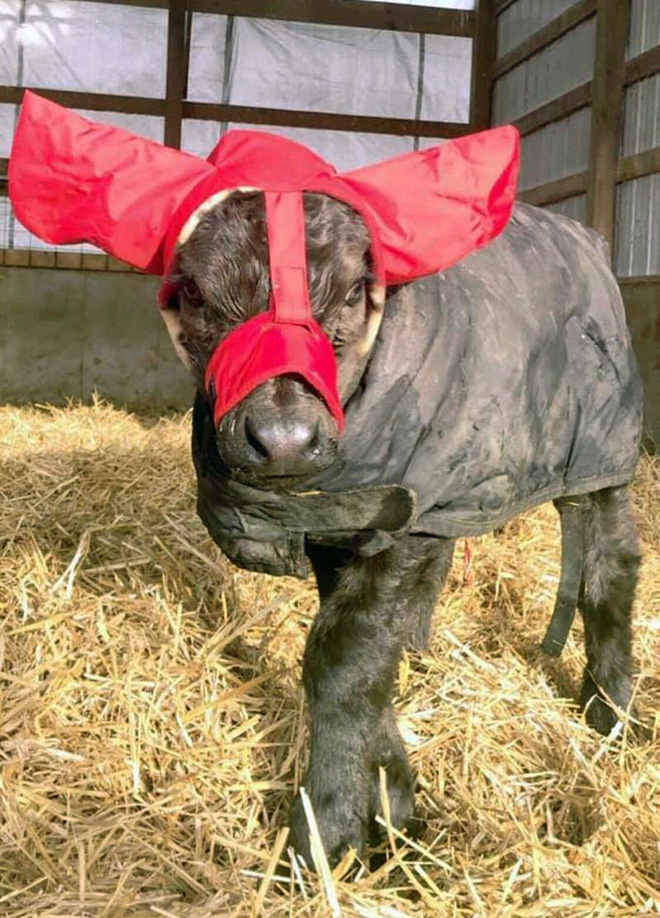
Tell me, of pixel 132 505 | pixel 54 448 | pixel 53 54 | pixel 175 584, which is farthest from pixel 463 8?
pixel 175 584

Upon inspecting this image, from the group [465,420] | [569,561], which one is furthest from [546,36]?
[465,420]

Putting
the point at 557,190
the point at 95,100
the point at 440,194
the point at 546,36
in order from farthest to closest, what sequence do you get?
the point at 95,100 → the point at 546,36 → the point at 557,190 → the point at 440,194

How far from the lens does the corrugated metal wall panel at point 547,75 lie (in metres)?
7.79

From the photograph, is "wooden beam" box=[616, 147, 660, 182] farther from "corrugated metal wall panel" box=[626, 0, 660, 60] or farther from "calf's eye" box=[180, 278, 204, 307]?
→ "calf's eye" box=[180, 278, 204, 307]

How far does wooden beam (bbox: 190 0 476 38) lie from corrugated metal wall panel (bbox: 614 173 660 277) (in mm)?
2930

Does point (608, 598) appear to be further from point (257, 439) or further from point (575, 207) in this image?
point (575, 207)

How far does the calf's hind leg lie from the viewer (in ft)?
10.2

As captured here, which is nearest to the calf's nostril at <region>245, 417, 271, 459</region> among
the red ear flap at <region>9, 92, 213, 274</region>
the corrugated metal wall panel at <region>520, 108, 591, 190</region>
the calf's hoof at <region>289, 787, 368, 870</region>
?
the red ear flap at <region>9, 92, 213, 274</region>

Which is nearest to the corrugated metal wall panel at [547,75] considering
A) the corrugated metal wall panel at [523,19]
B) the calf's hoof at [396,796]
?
the corrugated metal wall panel at [523,19]

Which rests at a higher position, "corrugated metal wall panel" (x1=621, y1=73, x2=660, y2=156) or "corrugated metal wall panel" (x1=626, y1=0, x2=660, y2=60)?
"corrugated metal wall panel" (x1=626, y1=0, x2=660, y2=60)

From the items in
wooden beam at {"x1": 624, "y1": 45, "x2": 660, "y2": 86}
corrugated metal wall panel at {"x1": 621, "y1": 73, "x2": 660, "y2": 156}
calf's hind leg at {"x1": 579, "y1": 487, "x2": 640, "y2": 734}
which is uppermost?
wooden beam at {"x1": 624, "y1": 45, "x2": 660, "y2": 86}

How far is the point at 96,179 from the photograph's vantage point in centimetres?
202

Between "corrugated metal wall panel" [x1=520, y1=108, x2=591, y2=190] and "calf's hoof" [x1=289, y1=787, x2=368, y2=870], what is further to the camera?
"corrugated metal wall panel" [x1=520, y1=108, x2=591, y2=190]

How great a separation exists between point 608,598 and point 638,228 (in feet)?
15.0
